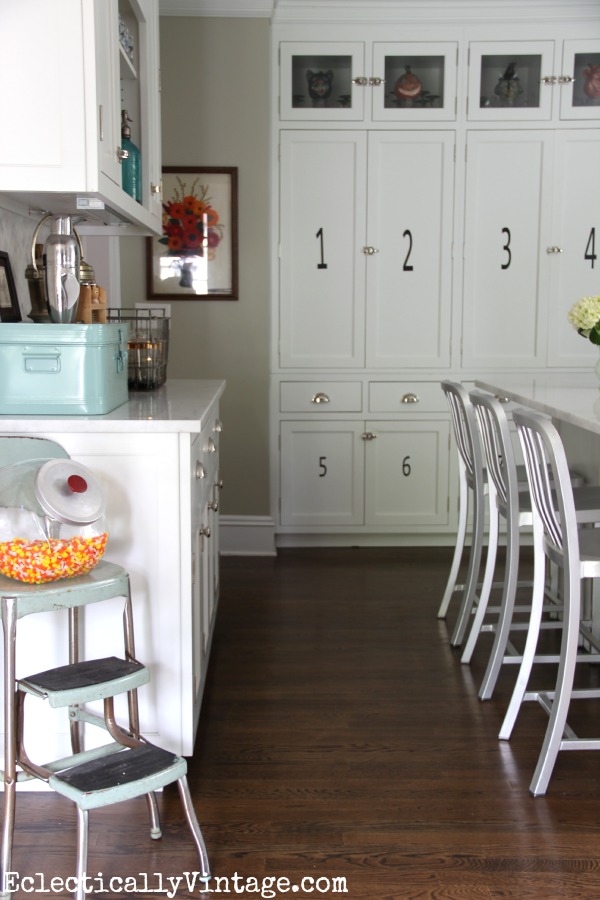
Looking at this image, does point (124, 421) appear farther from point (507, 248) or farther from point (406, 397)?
point (507, 248)

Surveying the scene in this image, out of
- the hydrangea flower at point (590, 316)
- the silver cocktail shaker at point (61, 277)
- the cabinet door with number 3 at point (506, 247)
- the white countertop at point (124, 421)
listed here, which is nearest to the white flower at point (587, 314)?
the hydrangea flower at point (590, 316)

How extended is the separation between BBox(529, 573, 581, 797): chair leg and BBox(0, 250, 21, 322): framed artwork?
5.48 ft

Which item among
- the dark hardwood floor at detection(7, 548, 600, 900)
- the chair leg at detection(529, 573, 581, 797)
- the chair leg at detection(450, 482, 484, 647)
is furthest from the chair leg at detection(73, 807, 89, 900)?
the chair leg at detection(450, 482, 484, 647)

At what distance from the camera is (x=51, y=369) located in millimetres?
2273

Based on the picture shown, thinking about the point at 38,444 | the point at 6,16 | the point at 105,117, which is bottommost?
the point at 38,444

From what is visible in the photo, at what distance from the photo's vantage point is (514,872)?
196 cm

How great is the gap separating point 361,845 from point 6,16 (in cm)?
211

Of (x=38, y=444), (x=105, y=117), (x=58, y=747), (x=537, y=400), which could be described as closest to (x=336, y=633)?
(x=537, y=400)

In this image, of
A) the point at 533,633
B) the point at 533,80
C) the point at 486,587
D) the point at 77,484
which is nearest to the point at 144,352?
the point at 77,484

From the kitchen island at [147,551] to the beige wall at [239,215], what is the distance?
2.25m

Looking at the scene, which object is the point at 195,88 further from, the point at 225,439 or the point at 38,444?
the point at 38,444

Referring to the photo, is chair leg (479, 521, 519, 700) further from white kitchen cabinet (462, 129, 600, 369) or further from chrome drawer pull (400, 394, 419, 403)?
white kitchen cabinet (462, 129, 600, 369)

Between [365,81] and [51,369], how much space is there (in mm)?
2907

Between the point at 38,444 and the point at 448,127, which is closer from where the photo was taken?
the point at 38,444
